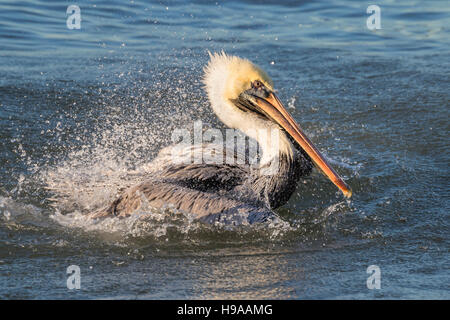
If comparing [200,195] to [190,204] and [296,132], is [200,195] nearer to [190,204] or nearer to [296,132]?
[190,204]

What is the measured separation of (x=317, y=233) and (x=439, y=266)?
840mm

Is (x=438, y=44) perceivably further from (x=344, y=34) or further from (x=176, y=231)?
(x=176, y=231)

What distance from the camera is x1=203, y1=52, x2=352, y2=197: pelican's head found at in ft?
14.3

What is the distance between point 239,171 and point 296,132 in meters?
0.51

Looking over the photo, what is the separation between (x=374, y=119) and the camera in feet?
20.9

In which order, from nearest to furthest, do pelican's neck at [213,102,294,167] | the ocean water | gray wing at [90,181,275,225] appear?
the ocean water < gray wing at [90,181,275,225] < pelican's neck at [213,102,294,167]

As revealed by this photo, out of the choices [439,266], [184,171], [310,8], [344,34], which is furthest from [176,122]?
[310,8]

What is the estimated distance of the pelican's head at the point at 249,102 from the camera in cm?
436

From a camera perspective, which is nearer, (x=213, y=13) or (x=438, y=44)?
(x=438, y=44)
